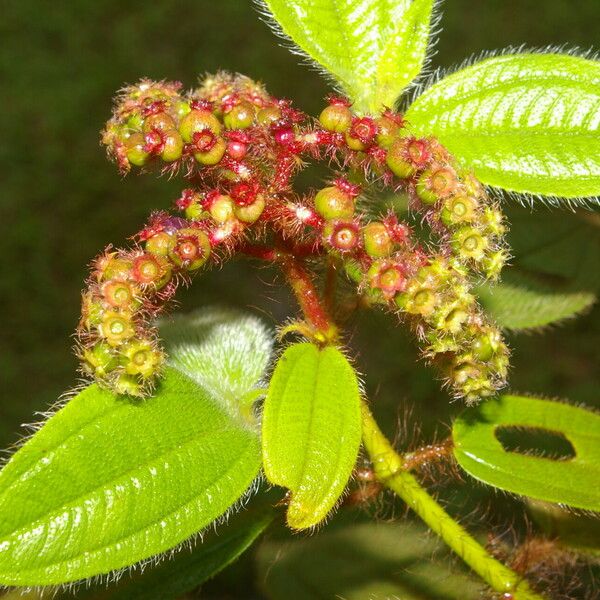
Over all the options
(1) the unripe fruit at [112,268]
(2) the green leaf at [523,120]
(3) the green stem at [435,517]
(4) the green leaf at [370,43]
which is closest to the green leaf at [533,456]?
(3) the green stem at [435,517]

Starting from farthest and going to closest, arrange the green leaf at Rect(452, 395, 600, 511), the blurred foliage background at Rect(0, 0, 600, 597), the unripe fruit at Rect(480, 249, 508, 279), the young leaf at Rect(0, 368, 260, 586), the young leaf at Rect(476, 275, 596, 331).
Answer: the blurred foliage background at Rect(0, 0, 600, 597) → the young leaf at Rect(476, 275, 596, 331) → the green leaf at Rect(452, 395, 600, 511) → the unripe fruit at Rect(480, 249, 508, 279) → the young leaf at Rect(0, 368, 260, 586)

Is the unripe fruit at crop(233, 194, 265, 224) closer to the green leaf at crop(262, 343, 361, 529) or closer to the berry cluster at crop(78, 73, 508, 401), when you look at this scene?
the berry cluster at crop(78, 73, 508, 401)

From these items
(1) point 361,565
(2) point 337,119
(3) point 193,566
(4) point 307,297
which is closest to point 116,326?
(4) point 307,297

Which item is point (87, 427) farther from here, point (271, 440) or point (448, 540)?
point (448, 540)

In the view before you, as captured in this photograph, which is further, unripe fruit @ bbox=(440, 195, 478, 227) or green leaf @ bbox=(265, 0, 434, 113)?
green leaf @ bbox=(265, 0, 434, 113)

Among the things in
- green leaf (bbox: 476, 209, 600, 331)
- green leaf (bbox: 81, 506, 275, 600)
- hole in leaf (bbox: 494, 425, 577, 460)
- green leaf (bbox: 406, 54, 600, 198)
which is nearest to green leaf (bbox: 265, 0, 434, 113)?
green leaf (bbox: 406, 54, 600, 198)

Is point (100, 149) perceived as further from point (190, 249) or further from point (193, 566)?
point (190, 249)
